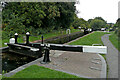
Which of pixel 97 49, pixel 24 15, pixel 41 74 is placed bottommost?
pixel 41 74

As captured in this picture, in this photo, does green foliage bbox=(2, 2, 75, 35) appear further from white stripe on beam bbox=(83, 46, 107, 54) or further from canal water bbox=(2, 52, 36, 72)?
white stripe on beam bbox=(83, 46, 107, 54)

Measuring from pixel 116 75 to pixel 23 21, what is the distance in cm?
1351

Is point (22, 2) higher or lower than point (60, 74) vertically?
higher

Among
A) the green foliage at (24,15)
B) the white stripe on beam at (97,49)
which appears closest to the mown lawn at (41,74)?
the white stripe on beam at (97,49)

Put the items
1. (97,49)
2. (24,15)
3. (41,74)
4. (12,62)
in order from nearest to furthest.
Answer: (41,74) < (97,49) < (12,62) < (24,15)


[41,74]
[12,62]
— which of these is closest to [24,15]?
[12,62]

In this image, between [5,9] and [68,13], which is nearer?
[5,9]

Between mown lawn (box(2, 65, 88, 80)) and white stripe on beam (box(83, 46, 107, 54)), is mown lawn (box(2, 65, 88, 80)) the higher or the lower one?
the lower one

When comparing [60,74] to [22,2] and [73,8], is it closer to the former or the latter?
[22,2]

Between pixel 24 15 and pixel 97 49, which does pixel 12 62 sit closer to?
pixel 97 49

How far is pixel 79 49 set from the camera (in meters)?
6.00

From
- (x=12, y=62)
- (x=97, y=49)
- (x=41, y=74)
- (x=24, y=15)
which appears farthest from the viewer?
(x=24, y=15)

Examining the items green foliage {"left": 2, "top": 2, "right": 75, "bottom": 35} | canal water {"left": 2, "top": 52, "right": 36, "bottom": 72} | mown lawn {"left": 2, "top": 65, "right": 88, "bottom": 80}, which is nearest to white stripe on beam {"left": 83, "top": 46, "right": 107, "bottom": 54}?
mown lawn {"left": 2, "top": 65, "right": 88, "bottom": 80}

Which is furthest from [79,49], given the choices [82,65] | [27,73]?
[27,73]
